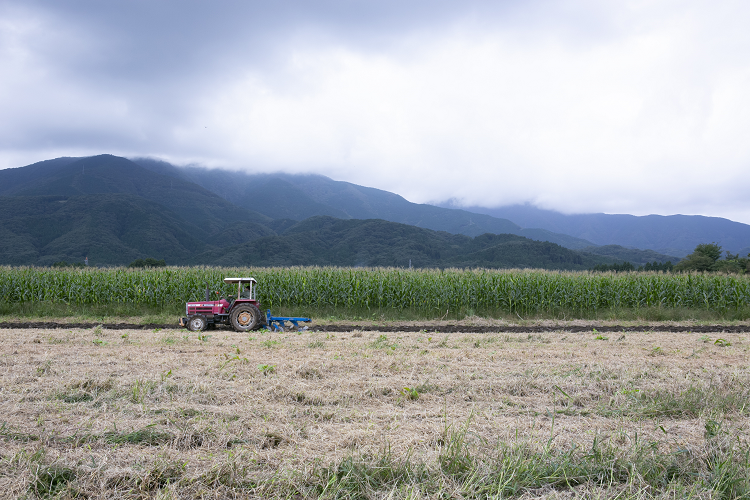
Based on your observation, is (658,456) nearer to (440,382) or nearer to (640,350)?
(440,382)

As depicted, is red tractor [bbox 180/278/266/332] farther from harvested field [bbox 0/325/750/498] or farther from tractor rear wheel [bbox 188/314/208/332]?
harvested field [bbox 0/325/750/498]

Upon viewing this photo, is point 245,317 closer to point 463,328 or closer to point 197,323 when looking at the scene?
point 197,323

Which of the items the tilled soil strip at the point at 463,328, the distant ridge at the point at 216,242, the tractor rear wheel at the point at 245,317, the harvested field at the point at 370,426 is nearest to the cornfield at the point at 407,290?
the tilled soil strip at the point at 463,328

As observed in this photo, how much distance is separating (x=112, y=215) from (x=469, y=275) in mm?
157966

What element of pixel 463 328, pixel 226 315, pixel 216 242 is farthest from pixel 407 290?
pixel 216 242

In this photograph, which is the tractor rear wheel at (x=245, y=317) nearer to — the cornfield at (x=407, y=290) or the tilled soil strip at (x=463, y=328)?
the tilled soil strip at (x=463, y=328)

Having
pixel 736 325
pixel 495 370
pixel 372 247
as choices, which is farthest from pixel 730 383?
pixel 372 247

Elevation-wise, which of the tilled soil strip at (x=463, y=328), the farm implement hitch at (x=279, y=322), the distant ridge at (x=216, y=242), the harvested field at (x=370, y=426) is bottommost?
the tilled soil strip at (x=463, y=328)

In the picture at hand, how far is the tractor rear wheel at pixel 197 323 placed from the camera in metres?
12.2

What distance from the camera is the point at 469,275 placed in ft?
62.2

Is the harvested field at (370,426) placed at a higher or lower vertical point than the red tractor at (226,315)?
higher

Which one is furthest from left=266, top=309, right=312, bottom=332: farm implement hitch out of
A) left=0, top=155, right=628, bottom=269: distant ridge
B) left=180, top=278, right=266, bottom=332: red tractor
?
left=0, top=155, right=628, bottom=269: distant ridge

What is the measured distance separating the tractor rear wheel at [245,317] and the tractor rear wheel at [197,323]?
32.0 inches

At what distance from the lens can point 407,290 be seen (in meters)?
17.5
